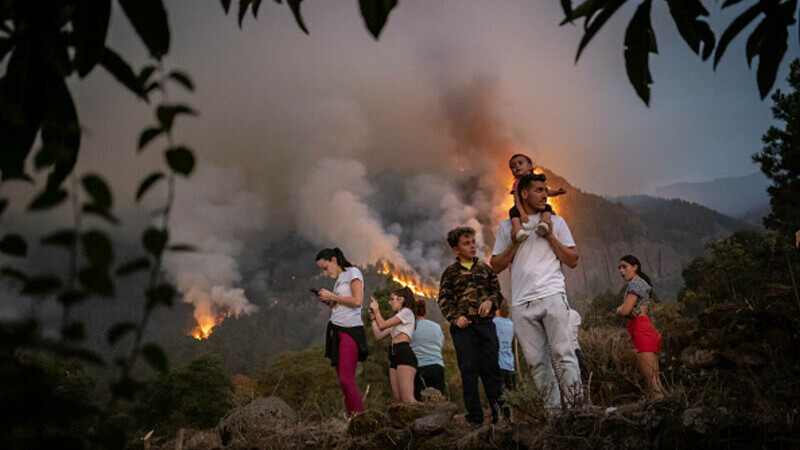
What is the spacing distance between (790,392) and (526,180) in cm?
219

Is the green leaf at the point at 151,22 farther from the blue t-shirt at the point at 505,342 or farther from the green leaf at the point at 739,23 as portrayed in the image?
the blue t-shirt at the point at 505,342

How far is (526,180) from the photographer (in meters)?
4.63

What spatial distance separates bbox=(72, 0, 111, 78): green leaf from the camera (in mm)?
1159

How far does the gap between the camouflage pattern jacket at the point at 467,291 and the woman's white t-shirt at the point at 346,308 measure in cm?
97

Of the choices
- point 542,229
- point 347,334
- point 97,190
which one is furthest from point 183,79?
point 347,334

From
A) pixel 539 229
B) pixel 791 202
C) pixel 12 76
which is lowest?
pixel 12 76

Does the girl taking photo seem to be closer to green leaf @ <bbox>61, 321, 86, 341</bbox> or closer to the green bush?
green leaf @ <bbox>61, 321, 86, 341</bbox>

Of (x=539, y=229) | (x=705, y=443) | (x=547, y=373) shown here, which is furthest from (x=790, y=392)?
(x=539, y=229)

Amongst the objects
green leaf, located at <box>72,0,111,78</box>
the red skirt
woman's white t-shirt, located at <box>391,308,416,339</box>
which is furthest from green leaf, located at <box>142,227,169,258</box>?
the red skirt

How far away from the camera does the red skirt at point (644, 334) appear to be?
5852 mm

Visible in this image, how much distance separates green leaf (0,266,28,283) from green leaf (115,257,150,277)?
0.38ft

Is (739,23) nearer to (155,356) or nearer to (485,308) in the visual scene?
(155,356)

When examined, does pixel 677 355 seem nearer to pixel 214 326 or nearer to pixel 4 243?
pixel 4 243

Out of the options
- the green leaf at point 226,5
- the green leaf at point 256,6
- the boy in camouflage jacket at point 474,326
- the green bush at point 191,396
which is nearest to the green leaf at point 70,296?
the green leaf at point 226,5
